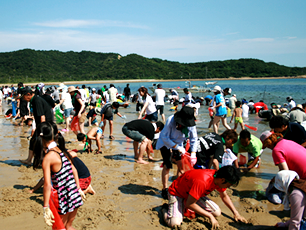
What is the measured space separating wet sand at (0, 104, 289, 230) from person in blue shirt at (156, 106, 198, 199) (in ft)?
2.19

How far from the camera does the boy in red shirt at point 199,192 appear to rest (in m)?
3.26

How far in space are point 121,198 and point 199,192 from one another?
163 cm

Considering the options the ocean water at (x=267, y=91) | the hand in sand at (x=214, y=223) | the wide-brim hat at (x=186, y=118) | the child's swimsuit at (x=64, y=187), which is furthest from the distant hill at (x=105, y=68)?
the hand in sand at (x=214, y=223)

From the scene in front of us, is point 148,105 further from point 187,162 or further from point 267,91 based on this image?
point 267,91

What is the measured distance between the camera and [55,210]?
2.84 m

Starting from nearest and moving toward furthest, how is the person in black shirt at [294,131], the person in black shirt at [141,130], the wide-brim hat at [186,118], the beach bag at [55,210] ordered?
the beach bag at [55,210], the wide-brim hat at [186,118], the person in black shirt at [294,131], the person in black shirt at [141,130]

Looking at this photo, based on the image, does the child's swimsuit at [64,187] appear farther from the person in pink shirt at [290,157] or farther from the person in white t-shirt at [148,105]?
the person in white t-shirt at [148,105]

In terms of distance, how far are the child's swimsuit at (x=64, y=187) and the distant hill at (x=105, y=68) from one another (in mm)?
76489

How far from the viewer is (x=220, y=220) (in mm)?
3822

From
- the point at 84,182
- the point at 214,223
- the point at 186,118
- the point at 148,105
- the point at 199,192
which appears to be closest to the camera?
the point at 199,192

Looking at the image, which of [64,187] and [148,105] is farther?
[148,105]

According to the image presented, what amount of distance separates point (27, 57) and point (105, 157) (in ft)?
334

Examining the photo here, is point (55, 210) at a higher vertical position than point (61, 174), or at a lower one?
lower

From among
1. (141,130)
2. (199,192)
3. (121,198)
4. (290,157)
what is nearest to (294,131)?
(290,157)
